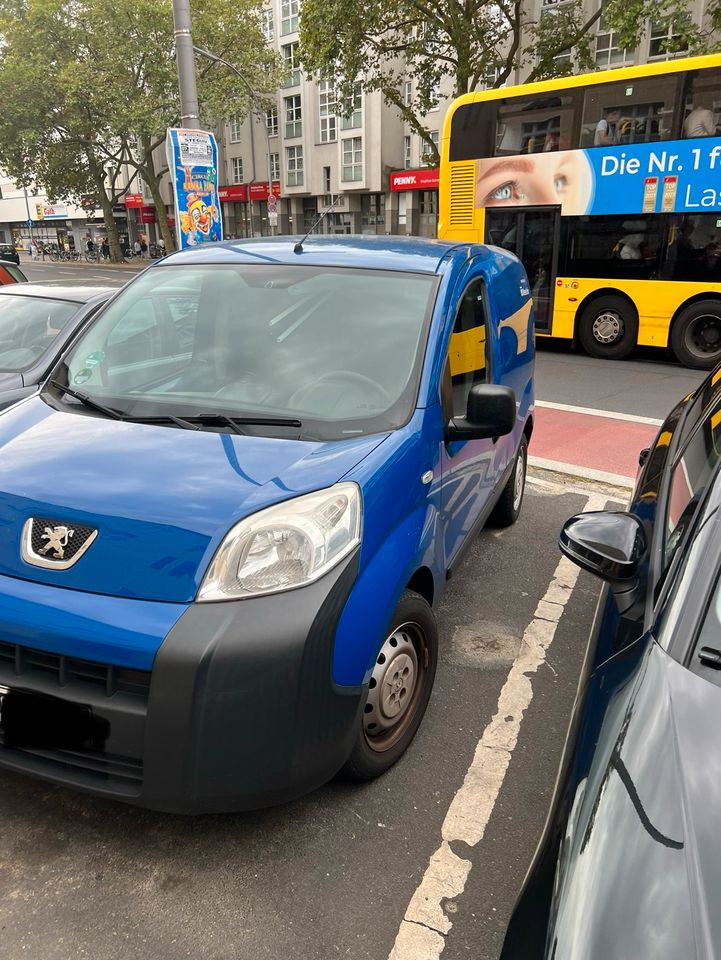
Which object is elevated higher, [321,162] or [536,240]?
[321,162]

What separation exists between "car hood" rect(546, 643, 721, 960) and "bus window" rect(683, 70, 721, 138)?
10.7m

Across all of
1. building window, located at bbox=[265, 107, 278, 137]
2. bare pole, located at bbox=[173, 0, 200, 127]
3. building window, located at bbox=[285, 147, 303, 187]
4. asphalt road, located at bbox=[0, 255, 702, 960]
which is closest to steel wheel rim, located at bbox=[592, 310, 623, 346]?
bare pole, located at bbox=[173, 0, 200, 127]

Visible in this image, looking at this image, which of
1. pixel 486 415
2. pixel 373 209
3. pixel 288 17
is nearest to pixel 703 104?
pixel 486 415

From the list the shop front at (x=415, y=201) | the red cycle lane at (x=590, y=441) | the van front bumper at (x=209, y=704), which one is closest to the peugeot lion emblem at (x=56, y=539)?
the van front bumper at (x=209, y=704)

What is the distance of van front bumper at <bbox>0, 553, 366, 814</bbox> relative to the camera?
190cm

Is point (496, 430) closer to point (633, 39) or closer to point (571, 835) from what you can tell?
point (571, 835)

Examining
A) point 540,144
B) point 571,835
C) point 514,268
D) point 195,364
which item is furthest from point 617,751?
point 540,144

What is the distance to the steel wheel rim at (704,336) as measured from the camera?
10.6 m

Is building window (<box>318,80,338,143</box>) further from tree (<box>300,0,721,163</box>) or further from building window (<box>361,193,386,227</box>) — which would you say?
tree (<box>300,0,721,163</box>)

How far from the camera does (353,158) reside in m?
41.1

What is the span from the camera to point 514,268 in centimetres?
454

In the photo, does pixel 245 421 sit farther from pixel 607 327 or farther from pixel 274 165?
pixel 274 165

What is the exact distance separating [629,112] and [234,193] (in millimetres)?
42175

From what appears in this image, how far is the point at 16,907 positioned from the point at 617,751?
1.71 m
